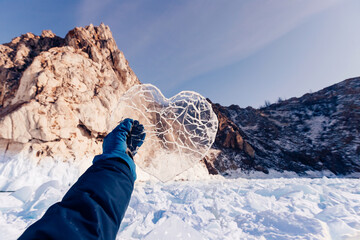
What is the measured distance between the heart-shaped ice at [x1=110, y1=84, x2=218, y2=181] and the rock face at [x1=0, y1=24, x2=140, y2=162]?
5.23 metres

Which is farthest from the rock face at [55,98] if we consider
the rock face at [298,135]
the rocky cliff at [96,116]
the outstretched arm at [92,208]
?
the rock face at [298,135]

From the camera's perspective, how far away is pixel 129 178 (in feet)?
2.68

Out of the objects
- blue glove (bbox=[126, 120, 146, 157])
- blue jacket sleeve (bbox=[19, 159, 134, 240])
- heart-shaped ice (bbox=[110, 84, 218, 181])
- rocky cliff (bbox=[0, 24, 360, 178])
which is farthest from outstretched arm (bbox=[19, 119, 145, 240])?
rocky cliff (bbox=[0, 24, 360, 178])

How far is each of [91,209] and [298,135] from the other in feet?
83.6

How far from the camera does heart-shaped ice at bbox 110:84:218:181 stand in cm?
294

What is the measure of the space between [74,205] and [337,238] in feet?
7.81

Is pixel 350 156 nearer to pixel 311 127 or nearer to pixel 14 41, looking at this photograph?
Result: pixel 311 127

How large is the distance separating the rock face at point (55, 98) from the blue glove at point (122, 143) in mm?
6092

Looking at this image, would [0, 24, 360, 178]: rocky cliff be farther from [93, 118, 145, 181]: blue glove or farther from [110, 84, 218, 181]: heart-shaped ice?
[93, 118, 145, 181]: blue glove

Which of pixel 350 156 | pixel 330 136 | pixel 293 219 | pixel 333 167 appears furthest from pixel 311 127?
pixel 293 219

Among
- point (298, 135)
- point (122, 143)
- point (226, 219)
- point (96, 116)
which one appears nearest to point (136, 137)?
point (122, 143)

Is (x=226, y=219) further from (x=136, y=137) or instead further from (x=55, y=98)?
(x=55, y=98)

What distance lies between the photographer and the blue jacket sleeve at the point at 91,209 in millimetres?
462

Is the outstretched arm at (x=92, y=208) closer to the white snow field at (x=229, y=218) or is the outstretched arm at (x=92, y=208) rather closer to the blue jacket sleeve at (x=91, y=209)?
the blue jacket sleeve at (x=91, y=209)
